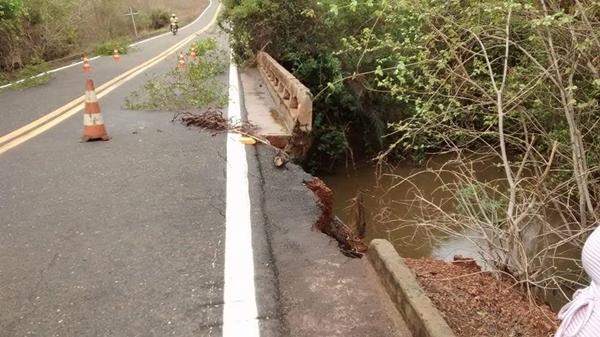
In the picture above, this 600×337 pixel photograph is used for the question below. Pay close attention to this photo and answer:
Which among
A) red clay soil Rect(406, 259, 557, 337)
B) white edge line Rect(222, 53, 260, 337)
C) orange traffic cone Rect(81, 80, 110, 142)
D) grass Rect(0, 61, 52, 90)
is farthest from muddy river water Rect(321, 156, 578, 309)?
grass Rect(0, 61, 52, 90)

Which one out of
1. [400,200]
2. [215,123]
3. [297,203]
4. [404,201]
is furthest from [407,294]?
[400,200]

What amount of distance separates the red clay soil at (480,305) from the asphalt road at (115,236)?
3.77 ft

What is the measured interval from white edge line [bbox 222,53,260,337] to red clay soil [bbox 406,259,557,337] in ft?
3.85

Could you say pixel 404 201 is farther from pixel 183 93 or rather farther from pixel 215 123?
pixel 183 93

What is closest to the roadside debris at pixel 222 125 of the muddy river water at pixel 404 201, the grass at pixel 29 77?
the muddy river water at pixel 404 201

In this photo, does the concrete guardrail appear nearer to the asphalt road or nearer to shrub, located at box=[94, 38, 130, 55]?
the asphalt road

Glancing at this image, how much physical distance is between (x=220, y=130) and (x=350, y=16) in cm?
502

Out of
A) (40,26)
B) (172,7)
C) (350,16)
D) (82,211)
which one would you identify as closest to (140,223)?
(82,211)

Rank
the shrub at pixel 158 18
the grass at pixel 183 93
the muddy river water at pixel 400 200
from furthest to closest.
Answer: the shrub at pixel 158 18 < the grass at pixel 183 93 < the muddy river water at pixel 400 200

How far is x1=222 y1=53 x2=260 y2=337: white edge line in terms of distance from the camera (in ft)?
9.88

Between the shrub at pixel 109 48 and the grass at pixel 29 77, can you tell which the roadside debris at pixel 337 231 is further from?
the shrub at pixel 109 48

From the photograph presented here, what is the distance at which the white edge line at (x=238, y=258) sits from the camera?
9.88ft

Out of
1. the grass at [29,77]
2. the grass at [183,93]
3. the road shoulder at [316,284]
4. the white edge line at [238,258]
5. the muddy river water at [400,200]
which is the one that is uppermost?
→ the grass at [29,77]

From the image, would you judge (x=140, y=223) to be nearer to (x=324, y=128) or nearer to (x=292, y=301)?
(x=292, y=301)
